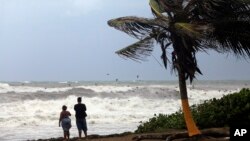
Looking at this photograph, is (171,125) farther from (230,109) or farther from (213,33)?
(213,33)

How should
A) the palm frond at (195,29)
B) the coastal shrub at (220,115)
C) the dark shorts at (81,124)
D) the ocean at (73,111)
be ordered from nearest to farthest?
the palm frond at (195,29)
the coastal shrub at (220,115)
the dark shorts at (81,124)
the ocean at (73,111)

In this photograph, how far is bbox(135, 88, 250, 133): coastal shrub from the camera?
45.1 ft

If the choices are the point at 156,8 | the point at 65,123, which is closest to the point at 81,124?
the point at 65,123

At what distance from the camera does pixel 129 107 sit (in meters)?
34.4

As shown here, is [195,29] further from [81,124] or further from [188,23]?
[81,124]

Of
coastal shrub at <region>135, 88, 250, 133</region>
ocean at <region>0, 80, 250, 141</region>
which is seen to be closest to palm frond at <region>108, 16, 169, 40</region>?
coastal shrub at <region>135, 88, 250, 133</region>

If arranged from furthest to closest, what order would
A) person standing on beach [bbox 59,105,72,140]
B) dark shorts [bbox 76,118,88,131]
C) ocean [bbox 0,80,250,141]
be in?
1. ocean [bbox 0,80,250,141]
2. dark shorts [bbox 76,118,88,131]
3. person standing on beach [bbox 59,105,72,140]

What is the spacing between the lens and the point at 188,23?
9.93 m

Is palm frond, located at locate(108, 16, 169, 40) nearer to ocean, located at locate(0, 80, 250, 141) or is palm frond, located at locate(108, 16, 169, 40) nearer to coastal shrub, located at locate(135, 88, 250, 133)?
coastal shrub, located at locate(135, 88, 250, 133)

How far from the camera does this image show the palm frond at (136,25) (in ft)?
34.2

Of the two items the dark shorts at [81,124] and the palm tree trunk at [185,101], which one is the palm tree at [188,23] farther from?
the dark shorts at [81,124]

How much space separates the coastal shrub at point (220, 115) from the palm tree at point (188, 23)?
3.38 m

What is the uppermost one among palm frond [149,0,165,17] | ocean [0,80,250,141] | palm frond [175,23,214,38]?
palm frond [149,0,165,17]

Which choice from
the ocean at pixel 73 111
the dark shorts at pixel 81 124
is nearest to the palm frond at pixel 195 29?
the dark shorts at pixel 81 124
